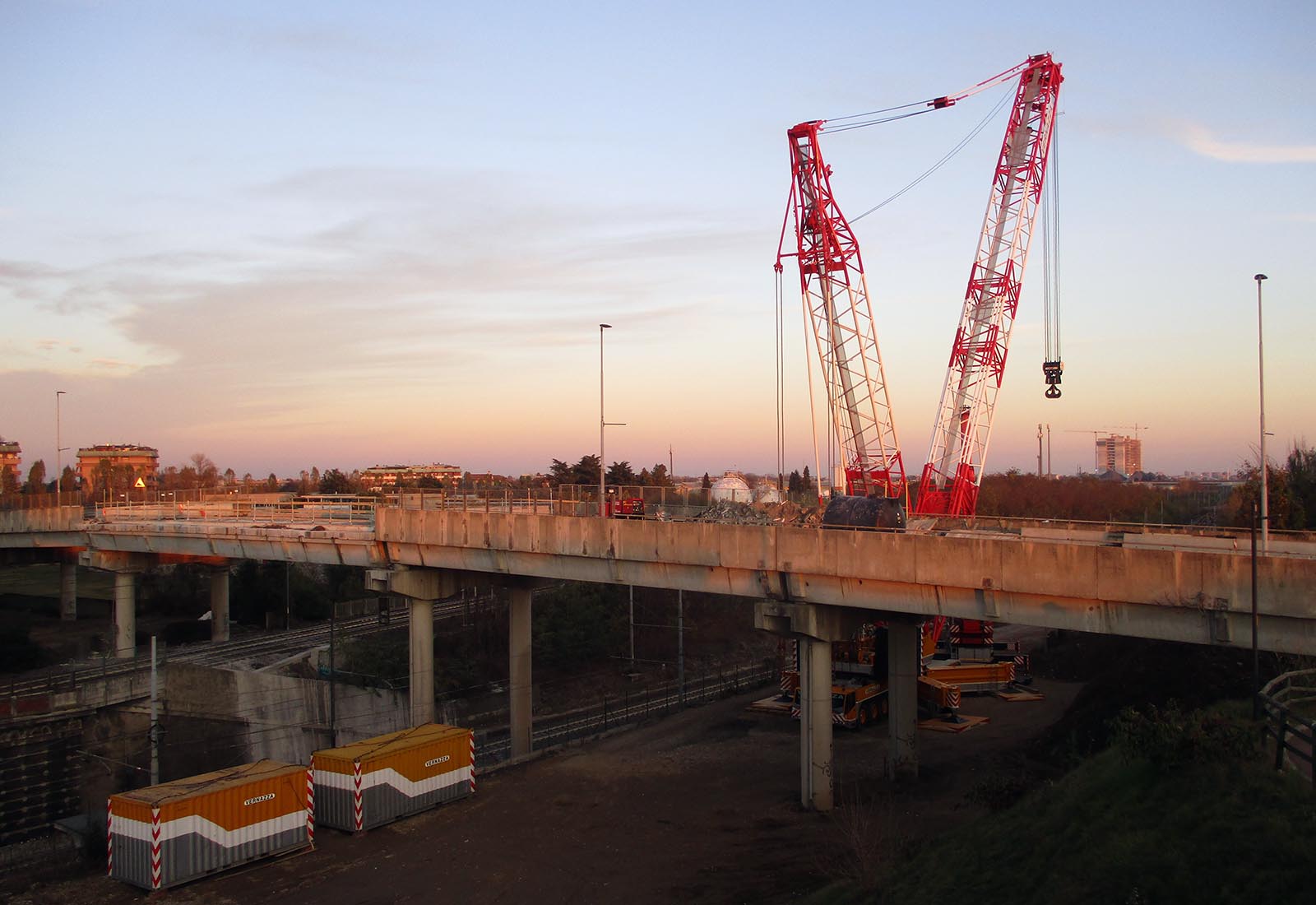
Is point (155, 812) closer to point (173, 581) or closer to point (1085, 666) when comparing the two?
point (1085, 666)

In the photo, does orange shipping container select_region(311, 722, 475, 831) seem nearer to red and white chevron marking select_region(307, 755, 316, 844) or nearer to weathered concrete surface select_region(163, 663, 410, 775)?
red and white chevron marking select_region(307, 755, 316, 844)

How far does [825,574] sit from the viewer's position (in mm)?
28812

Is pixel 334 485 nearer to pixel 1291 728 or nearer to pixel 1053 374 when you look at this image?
pixel 1053 374

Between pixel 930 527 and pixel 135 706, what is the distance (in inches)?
1438

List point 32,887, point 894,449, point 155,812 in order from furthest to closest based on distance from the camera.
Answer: point 894,449 < point 32,887 < point 155,812

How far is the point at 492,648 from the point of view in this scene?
2516 inches

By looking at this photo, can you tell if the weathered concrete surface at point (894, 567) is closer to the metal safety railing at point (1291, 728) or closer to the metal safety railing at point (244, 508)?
the metal safety railing at point (244, 508)

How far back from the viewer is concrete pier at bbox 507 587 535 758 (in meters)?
40.7

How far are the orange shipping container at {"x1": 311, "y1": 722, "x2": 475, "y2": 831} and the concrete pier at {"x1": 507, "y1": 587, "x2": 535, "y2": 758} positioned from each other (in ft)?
28.3

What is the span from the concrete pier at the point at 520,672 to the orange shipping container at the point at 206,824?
14.0 m

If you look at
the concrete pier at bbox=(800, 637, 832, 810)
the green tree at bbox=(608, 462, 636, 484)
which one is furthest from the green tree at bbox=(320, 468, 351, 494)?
the concrete pier at bbox=(800, 637, 832, 810)

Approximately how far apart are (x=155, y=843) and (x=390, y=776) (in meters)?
6.71

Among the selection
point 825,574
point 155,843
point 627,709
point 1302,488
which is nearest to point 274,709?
point 627,709

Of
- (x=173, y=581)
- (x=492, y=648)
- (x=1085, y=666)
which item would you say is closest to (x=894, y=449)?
(x=1085, y=666)
